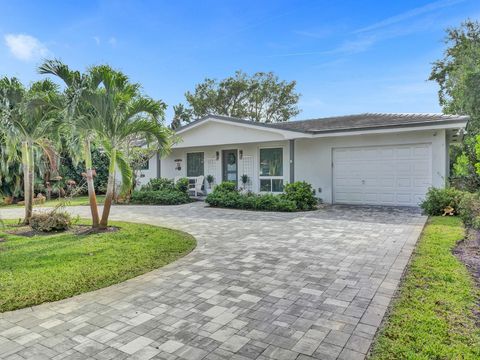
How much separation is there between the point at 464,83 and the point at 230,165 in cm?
1188

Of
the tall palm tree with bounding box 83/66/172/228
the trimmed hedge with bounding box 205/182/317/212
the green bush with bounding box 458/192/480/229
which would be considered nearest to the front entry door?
the trimmed hedge with bounding box 205/182/317/212

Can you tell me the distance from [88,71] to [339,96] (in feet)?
57.6

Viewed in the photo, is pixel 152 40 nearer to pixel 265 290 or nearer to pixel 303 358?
pixel 265 290

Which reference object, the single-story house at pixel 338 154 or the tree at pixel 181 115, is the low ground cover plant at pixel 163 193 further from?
the tree at pixel 181 115

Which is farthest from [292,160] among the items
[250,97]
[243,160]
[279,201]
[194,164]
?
[250,97]

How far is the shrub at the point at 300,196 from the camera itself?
38.1 ft

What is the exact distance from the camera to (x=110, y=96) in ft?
24.7

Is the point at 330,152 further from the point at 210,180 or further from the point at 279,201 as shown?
the point at 210,180

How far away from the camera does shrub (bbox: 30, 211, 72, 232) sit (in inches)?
320

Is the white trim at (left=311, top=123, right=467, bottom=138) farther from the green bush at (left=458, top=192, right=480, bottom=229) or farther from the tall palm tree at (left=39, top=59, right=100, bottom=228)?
the tall palm tree at (left=39, top=59, right=100, bottom=228)

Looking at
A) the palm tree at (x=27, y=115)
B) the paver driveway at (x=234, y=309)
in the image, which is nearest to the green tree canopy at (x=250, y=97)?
the palm tree at (x=27, y=115)

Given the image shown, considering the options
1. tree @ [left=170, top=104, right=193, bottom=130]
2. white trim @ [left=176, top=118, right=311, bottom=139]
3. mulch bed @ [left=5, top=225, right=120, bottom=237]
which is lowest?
mulch bed @ [left=5, top=225, right=120, bottom=237]

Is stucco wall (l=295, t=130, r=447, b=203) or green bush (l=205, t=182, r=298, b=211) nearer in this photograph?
stucco wall (l=295, t=130, r=447, b=203)

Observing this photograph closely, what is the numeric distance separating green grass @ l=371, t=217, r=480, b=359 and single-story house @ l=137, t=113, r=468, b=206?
22.9 ft
